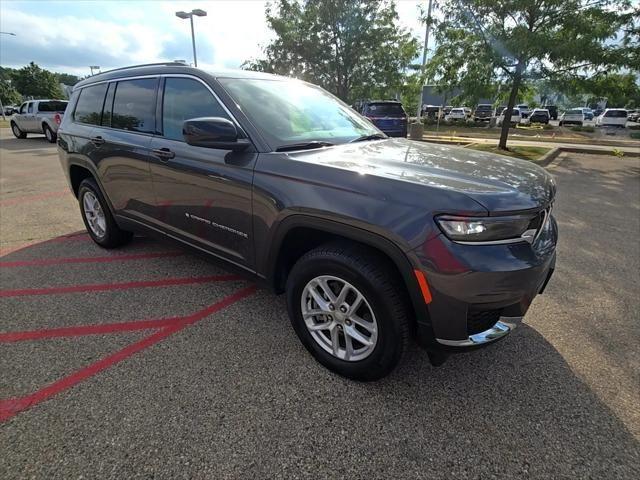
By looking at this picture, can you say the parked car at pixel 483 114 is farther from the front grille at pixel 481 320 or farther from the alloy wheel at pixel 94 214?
the front grille at pixel 481 320

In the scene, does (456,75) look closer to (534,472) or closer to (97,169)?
(97,169)

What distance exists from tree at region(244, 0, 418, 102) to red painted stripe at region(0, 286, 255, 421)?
18.2 metres

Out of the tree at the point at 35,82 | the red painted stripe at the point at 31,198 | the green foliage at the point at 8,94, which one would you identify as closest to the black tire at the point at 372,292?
the red painted stripe at the point at 31,198

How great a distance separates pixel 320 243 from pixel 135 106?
2205 millimetres

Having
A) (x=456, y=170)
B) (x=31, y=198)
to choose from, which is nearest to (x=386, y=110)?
(x=31, y=198)

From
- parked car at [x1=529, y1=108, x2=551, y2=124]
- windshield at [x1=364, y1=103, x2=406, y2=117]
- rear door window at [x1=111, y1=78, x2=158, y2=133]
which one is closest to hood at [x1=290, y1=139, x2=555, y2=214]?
rear door window at [x1=111, y1=78, x2=158, y2=133]

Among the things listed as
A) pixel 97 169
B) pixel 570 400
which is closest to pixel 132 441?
pixel 570 400

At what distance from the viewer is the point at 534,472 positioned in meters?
1.78

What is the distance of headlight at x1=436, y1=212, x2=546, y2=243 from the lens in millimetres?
1798

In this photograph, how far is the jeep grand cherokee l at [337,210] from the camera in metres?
1.84

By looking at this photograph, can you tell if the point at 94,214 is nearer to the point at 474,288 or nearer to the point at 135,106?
the point at 135,106

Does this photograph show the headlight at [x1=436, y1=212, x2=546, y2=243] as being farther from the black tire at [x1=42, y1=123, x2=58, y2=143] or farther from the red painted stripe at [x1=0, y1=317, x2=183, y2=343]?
the black tire at [x1=42, y1=123, x2=58, y2=143]

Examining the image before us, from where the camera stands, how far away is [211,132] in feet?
7.48

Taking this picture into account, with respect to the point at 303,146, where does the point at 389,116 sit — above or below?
above
